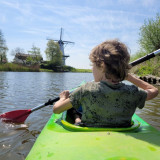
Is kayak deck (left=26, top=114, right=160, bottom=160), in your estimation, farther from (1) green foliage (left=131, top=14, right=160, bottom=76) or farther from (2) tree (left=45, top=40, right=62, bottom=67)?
(2) tree (left=45, top=40, right=62, bottom=67)

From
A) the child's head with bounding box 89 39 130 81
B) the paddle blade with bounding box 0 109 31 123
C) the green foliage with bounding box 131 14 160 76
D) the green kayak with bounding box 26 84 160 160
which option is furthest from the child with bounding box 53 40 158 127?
the green foliage with bounding box 131 14 160 76

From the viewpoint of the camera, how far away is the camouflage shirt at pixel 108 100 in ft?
4.58

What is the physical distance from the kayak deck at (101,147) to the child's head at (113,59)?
47 cm

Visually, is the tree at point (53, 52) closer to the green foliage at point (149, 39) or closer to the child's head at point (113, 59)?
the green foliage at point (149, 39)

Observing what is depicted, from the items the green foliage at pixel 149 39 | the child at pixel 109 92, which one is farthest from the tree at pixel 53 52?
the child at pixel 109 92

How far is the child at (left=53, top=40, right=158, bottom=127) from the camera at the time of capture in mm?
1404

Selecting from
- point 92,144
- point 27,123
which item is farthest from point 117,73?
point 27,123

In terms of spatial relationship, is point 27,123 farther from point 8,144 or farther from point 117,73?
point 117,73

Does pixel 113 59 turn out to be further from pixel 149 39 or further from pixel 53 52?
pixel 53 52

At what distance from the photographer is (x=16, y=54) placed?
49875 mm

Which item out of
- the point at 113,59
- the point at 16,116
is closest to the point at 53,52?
the point at 16,116

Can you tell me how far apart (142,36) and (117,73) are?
63.9ft

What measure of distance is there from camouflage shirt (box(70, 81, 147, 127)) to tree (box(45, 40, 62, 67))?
4592 centimetres

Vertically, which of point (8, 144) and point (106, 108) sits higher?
point (106, 108)
